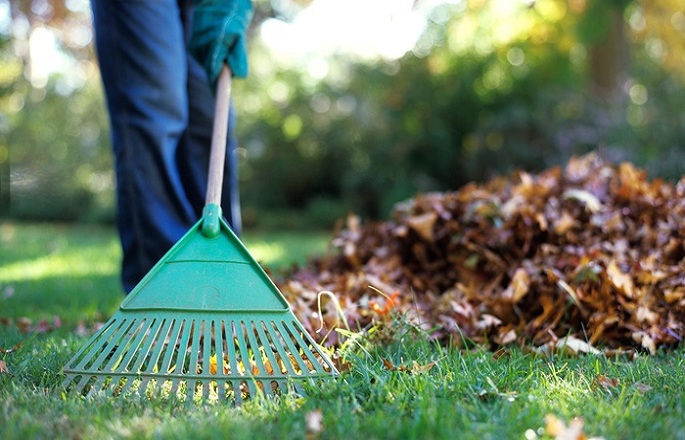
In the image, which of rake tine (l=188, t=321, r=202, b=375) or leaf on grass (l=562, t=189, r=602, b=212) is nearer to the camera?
rake tine (l=188, t=321, r=202, b=375)

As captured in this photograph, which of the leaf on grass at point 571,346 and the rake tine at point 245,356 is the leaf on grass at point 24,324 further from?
the leaf on grass at point 571,346

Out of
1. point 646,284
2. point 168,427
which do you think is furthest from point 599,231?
point 168,427

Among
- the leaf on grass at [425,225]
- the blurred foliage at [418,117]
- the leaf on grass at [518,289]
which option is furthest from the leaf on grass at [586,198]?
the blurred foliage at [418,117]

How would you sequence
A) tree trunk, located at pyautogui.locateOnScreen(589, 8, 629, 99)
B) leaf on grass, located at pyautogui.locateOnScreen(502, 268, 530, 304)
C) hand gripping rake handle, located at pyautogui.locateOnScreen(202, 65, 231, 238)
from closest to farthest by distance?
hand gripping rake handle, located at pyautogui.locateOnScreen(202, 65, 231, 238)
leaf on grass, located at pyautogui.locateOnScreen(502, 268, 530, 304)
tree trunk, located at pyautogui.locateOnScreen(589, 8, 629, 99)

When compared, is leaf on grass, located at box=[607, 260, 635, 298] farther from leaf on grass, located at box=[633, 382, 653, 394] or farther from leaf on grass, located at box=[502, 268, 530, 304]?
leaf on grass, located at box=[633, 382, 653, 394]

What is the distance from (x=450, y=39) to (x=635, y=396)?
7.52 meters

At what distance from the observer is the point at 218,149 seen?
6.95ft

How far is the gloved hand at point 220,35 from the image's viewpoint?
8.04 ft

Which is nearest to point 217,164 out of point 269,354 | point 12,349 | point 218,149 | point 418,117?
point 218,149

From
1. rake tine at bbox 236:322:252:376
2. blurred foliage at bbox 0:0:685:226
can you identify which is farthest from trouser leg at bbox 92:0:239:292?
blurred foliage at bbox 0:0:685:226

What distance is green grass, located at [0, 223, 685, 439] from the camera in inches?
53.7

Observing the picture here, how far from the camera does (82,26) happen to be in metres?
14.6

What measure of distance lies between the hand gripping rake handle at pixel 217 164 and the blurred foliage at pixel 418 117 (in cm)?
373

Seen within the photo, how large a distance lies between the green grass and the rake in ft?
0.28
